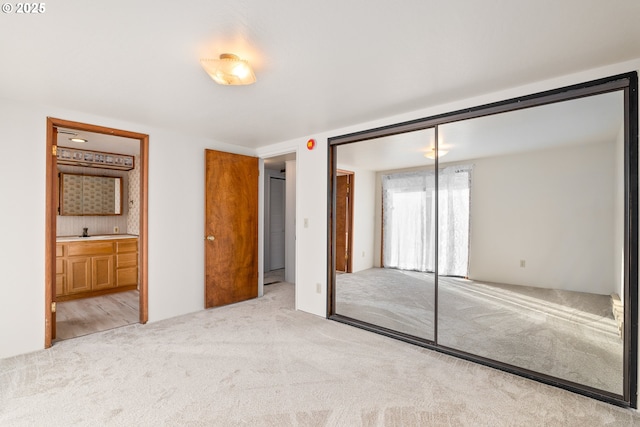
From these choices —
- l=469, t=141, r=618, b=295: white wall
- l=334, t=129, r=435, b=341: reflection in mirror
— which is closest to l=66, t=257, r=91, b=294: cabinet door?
l=334, t=129, r=435, b=341: reflection in mirror

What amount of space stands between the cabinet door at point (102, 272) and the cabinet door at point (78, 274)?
6 cm

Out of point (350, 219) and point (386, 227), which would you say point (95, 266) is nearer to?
point (350, 219)

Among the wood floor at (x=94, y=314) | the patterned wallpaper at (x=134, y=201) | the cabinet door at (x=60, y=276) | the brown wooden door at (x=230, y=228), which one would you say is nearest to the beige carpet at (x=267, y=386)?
the wood floor at (x=94, y=314)

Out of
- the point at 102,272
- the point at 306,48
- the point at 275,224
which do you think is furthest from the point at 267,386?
the point at 275,224

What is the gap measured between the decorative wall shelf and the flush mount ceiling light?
411 cm

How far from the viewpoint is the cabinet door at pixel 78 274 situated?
430 cm

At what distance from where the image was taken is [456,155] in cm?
466

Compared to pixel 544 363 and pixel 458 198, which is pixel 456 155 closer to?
pixel 458 198

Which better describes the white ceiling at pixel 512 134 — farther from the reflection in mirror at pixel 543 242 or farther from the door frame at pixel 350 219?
the door frame at pixel 350 219

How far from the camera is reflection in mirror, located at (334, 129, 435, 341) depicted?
4.28m

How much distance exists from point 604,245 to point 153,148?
480 cm

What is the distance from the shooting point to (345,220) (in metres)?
5.91

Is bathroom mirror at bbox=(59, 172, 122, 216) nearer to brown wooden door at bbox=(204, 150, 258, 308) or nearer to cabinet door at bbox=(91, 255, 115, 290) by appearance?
cabinet door at bbox=(91, 255, 115, 290)

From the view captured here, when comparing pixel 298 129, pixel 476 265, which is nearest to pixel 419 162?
pixel 476 265
